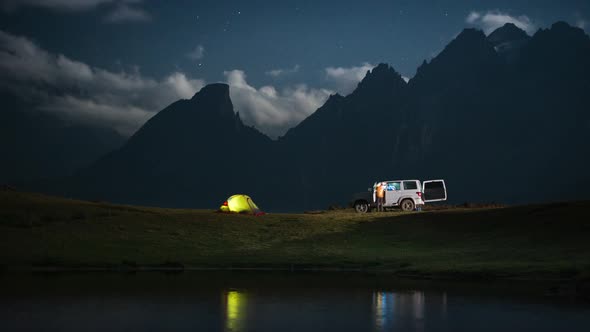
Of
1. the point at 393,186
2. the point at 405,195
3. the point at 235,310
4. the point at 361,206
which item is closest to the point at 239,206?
the point at 361,206

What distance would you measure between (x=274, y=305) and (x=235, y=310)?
1853 millimetres

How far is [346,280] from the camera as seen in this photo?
108ft

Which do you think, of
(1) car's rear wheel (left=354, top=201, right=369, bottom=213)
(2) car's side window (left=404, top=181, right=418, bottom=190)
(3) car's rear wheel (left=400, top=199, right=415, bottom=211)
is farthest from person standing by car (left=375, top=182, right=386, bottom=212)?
(2) car's side window (left=404, top=181, right=418, bottom=190)

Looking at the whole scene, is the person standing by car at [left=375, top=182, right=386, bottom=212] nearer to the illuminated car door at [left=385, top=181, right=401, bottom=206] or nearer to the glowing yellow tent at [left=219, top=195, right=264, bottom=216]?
the illuminated car door at [left=385, top=181, right=401, bottom=206]

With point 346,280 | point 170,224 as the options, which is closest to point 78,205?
point 170,224

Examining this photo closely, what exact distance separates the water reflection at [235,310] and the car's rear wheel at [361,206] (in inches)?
1648

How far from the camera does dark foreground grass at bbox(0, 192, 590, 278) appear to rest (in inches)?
1535

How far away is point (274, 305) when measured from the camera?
22.6m

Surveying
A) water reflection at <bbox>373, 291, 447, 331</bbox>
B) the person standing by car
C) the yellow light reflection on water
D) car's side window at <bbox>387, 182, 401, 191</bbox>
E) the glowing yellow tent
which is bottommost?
water reflection at <bbox>373, 291, 447, 331</bbox>

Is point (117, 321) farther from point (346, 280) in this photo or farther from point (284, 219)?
point (284, 219)

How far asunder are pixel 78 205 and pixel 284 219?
58.8 ft

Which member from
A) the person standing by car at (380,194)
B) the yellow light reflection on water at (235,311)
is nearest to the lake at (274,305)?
the yellow light reflection on water at (235,311)

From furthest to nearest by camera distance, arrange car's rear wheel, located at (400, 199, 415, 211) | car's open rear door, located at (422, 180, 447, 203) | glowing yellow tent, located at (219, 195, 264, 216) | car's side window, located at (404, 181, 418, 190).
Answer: car's open rear door, located at (422, 180, 447, 203) → car's rear wheel, located at (400, 199, 415, 211) → car's side window, located at (404, 181, 418, 190) → glowing yellow tent, located at (219, 195, 264, 216)

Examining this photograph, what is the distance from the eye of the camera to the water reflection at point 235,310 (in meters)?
18.0
